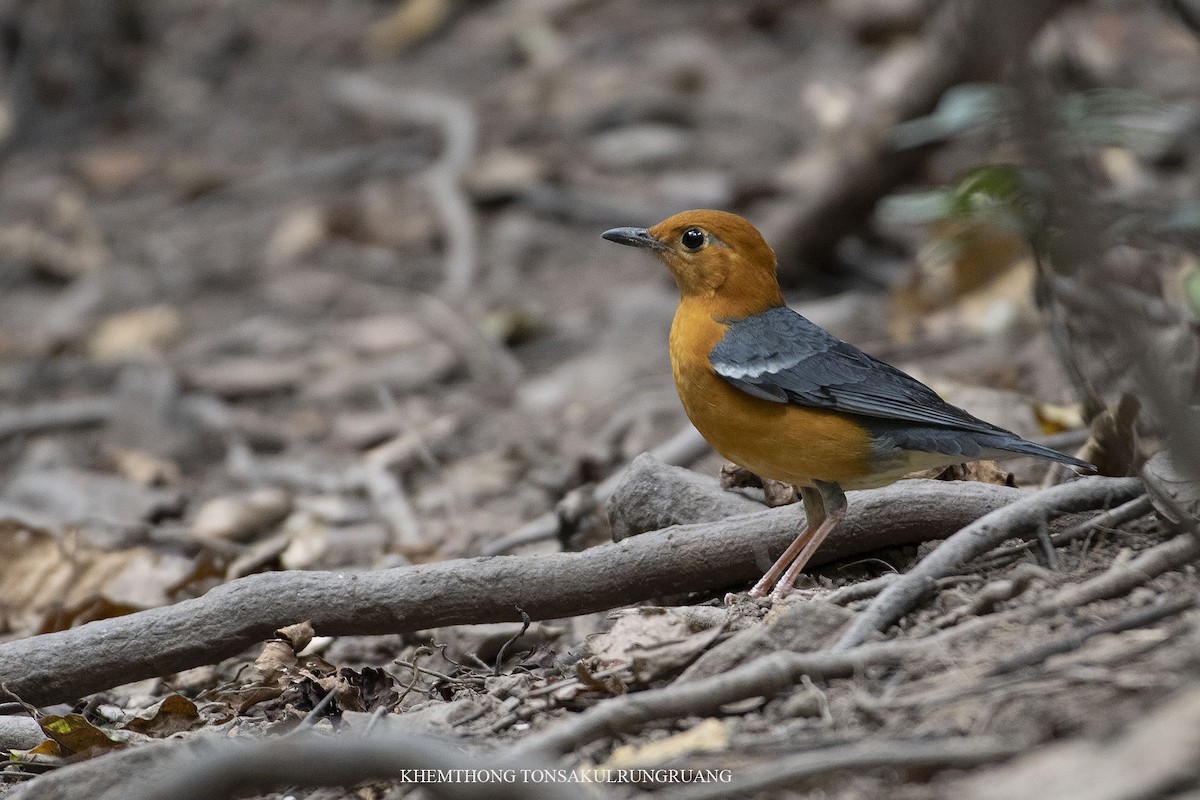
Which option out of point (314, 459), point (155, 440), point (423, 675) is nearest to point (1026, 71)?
point (423, 675)

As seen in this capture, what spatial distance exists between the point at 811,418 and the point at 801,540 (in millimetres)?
494

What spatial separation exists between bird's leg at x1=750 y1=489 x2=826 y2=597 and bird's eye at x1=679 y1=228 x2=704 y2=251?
1347 mm

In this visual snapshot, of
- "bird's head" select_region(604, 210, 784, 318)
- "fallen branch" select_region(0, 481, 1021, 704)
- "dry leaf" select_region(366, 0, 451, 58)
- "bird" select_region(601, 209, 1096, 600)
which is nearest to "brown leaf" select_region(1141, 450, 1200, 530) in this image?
"bird" select_region(601, 209, 1096, 600)

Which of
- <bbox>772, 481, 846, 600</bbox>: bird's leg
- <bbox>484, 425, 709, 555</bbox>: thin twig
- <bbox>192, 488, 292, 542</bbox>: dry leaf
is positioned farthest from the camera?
<bbox>192, 488, 292, 542</bbox>: dry leaf

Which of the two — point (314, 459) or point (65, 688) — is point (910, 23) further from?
point (65, 688)

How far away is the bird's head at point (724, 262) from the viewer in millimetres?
5590

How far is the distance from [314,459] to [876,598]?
5291 mm

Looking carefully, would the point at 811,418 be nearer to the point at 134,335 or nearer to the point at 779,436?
the point at 779,436

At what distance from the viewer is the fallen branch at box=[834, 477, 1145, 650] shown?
3.76 m

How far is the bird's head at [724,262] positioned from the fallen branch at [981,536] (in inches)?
69.1

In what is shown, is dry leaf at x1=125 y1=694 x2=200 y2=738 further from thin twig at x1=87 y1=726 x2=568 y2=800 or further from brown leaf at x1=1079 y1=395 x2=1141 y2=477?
brown leaf at x1=1079 y1=395 x2=1141 y2=477

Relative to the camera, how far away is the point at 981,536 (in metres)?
4.11

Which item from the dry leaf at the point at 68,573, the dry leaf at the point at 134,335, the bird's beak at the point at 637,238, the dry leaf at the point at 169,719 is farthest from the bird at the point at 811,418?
the dry leaf at the point at 134,335

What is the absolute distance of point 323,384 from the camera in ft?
30.7
